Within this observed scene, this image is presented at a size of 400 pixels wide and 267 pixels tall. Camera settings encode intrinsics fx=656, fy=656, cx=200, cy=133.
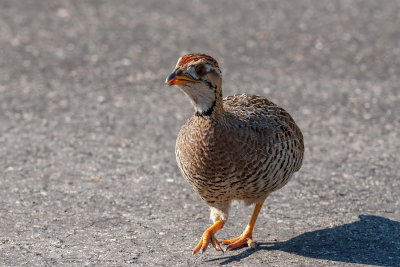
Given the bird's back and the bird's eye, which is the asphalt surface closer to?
the bird's back

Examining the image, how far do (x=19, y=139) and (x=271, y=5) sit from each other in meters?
5.82

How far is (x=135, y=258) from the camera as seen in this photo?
4.72 meters

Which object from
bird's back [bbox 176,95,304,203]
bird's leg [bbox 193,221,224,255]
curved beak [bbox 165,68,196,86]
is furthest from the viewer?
bird's leg [bbox 193,221,224,255]

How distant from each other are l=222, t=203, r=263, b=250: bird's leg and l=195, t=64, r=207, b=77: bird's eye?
1216 millimetres

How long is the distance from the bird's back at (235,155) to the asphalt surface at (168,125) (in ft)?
1.80

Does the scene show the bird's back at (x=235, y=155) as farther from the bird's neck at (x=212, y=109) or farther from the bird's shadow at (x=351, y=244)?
the bird's shadow at (x=351, y=244)

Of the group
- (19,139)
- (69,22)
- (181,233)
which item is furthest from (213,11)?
(181,233)

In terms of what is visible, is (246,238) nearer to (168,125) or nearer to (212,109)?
(212,109)

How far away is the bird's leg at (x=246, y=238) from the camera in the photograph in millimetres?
4926

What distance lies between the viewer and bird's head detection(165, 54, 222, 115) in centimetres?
444

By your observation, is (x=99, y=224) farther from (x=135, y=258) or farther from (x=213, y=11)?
(x=213, y=11)

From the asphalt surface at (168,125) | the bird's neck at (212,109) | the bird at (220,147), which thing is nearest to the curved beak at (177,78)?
the bird at (220,147)

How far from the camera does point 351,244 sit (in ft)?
16.4

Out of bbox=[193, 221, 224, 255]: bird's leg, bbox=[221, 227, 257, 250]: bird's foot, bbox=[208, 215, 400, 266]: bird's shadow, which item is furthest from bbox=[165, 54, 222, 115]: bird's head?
bbox=[208, 215, 400, 266]: bird's shadow
